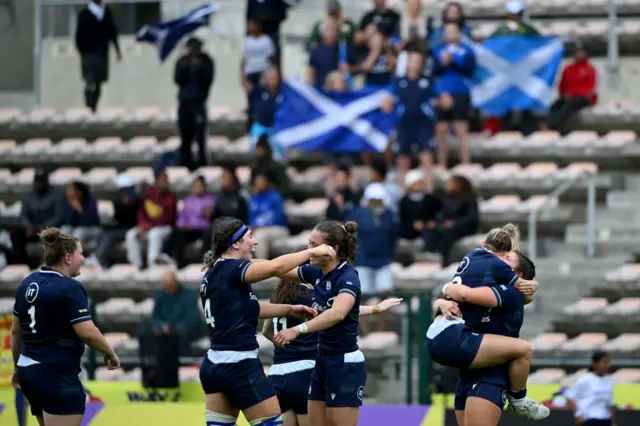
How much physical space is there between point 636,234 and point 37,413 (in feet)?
33.7

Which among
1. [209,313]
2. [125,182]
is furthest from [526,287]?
[125,182]

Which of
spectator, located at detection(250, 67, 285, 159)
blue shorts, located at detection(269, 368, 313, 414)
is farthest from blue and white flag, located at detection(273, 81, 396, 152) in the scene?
blue shorts, located at detection(269, 368, 313, 414)

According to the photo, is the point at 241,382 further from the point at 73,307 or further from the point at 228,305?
the point at 73,307

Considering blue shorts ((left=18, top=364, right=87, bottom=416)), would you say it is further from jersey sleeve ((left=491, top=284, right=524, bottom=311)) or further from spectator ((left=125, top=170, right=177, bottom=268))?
spectator ((left=125, top=170, right=177, bottom=268))

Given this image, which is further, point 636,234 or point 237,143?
point 237,143

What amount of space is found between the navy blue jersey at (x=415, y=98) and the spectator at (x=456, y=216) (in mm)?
1362

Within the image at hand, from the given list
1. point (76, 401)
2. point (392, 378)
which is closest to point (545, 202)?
point (392, 378)

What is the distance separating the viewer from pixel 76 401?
10602 millimetres

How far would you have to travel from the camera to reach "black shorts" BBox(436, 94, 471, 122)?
19453 mm

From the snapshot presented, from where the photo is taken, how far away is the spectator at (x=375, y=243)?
17.1 metres

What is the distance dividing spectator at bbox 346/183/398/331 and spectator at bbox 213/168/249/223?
166 cm

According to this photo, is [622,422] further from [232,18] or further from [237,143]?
[232,18]

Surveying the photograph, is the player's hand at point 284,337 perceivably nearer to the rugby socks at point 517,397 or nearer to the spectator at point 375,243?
the rugby socks at point 517,397

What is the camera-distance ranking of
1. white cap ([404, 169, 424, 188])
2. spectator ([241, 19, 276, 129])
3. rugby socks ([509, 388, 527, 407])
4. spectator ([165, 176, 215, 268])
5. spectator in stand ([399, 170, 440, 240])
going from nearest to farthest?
rugby socks ([509, 388, 527, 407]), spectator in stand ([399, 170, 440, 240]), white cap ([404, 169, 424, 188]), spectator ([165, 176, 215, 268]), spectator ([241, 19, 276, 129])
